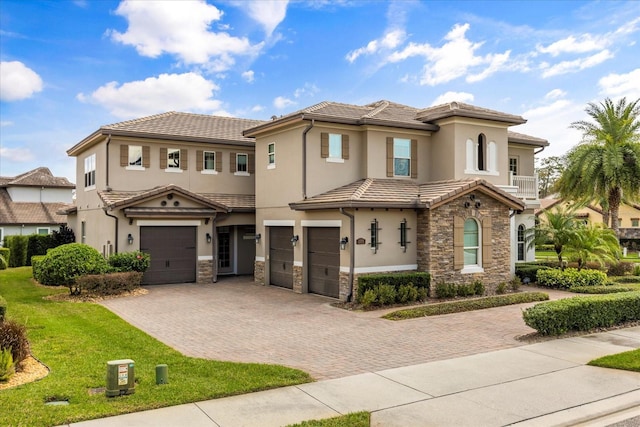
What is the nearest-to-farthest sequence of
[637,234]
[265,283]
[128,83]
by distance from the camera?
[265,283] → [128,83] → [637,234]

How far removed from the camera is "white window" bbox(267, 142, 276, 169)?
68.5ft

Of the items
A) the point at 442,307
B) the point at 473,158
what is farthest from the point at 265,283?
the point at 473,158

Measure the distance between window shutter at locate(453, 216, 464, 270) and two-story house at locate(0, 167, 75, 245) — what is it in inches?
1163

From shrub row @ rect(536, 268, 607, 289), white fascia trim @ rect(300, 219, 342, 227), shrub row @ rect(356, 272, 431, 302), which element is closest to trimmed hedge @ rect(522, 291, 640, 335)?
shrub row @ rect(356, 272, 431, 302)

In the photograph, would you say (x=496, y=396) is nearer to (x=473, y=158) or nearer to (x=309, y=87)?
(x=473, y=158)

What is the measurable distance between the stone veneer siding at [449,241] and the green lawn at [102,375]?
934 centimetres

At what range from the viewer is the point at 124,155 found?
22203 millimetres

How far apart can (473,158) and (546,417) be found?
1434 cm

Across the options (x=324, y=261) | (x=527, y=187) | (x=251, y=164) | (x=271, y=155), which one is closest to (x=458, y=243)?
(x=324, y=261)

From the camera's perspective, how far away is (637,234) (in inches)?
1826

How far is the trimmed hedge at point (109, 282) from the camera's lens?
17641mm

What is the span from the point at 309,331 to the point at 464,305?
17.8 ft

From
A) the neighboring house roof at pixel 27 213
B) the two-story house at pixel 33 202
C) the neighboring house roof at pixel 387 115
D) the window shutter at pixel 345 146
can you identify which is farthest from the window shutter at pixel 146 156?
the neighboring house roof at pixel 27 213

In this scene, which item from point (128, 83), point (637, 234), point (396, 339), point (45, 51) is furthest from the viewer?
point (637, 234)
